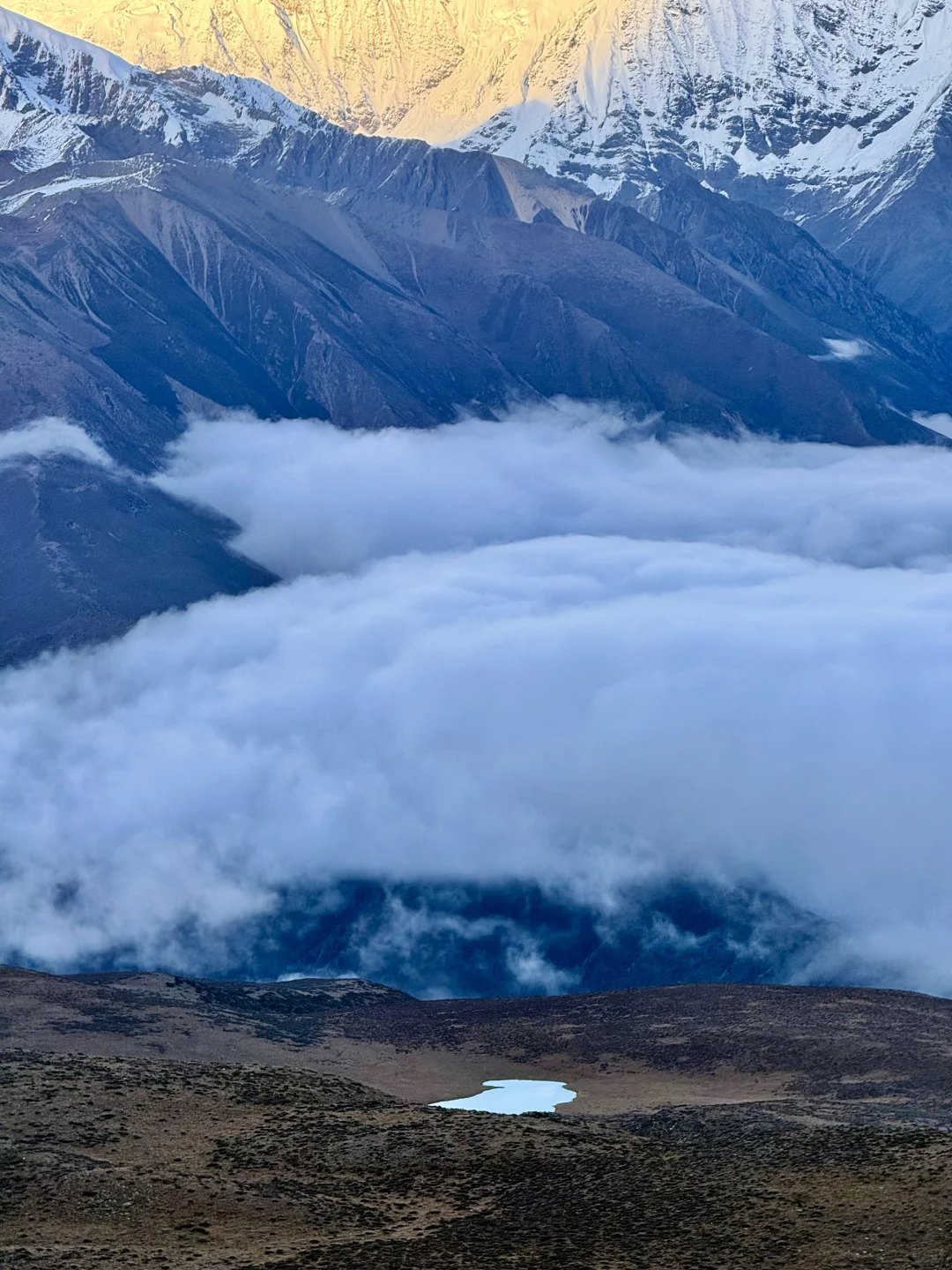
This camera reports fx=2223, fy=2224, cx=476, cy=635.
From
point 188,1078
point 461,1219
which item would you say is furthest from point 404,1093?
point 461,1219

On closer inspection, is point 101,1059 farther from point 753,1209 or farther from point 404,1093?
point 753,1209

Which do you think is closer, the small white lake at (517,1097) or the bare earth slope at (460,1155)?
the bare earth slope at (460,1155)

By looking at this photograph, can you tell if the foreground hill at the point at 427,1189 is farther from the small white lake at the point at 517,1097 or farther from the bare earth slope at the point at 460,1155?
the small white lake at the point at 517,1097

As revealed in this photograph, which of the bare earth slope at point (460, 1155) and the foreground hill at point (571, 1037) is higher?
the bare earth slope at point (460, 1155)

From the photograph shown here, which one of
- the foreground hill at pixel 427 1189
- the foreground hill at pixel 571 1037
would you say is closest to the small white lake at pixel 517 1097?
the foreground hill at pixel 571 1037

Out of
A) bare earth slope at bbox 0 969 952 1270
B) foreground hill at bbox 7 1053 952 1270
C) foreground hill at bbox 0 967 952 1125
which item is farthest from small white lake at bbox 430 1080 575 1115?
foreground hill at bbox 7 1053 952 1270

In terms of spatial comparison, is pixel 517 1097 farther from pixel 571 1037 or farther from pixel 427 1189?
pixel 427 1189

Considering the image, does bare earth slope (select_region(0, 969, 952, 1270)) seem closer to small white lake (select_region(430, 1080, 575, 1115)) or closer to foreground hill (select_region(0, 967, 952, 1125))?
foreground hill (select_region(0, 967, 952, 1125))
